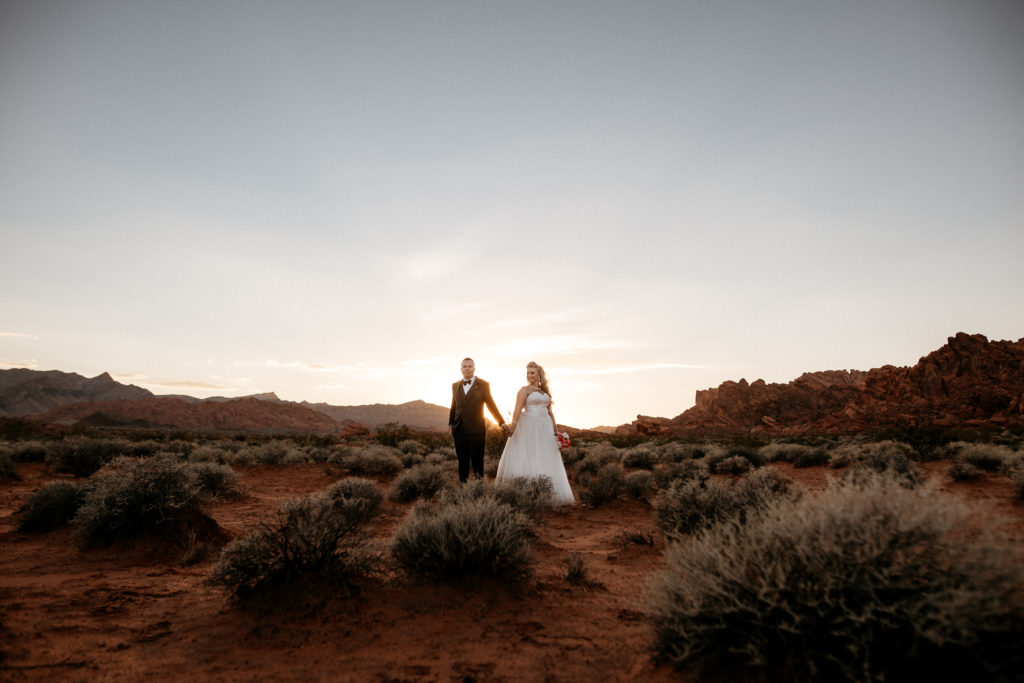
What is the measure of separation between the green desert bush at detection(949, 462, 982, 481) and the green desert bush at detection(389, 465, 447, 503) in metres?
10.2

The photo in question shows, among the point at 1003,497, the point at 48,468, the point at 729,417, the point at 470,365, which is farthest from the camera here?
the point at 729,417

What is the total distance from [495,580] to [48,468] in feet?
44.3

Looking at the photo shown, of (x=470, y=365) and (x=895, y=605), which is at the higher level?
(x=470, y=365)

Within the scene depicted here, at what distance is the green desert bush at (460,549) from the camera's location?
12.5 ft

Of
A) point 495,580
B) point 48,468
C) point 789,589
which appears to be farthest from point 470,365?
point 48,468

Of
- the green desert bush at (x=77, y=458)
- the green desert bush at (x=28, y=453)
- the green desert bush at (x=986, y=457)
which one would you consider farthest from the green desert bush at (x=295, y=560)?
the green desert bush at (x=28, y=453)

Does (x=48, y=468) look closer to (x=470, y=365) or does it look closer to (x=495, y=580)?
(x=470, y=365)

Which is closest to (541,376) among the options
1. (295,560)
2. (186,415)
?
(295,560)

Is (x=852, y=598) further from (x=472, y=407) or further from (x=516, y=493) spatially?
(x=472, y=407)

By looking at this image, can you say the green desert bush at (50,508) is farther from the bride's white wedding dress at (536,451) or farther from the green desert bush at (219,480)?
the bride's white wedding dress at (536,451)

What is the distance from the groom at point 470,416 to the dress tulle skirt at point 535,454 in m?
0.35

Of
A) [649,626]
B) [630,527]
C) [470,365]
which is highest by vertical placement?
[470,365]

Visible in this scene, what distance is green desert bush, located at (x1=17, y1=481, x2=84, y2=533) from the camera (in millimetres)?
5988

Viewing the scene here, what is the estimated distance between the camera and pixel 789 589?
216cm
